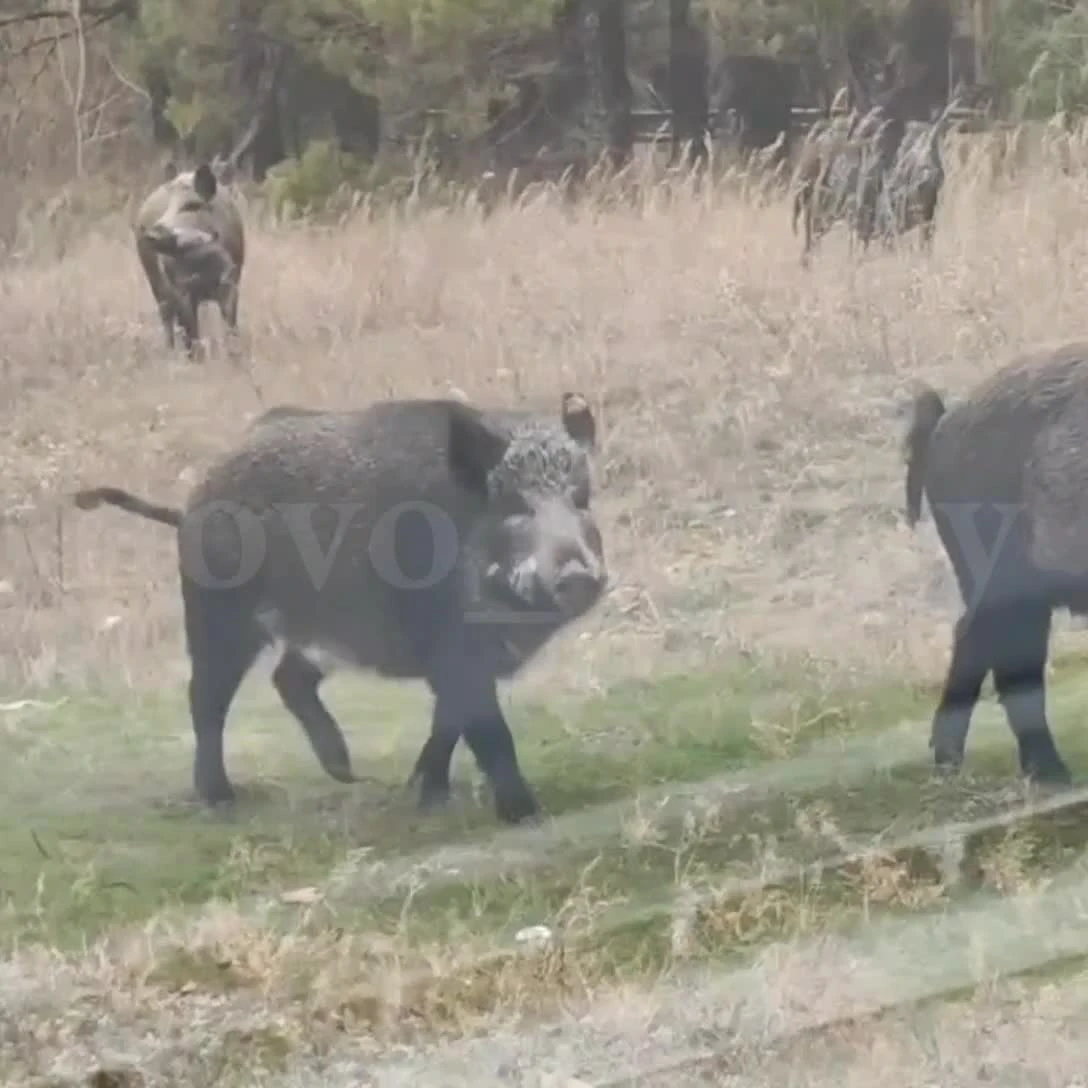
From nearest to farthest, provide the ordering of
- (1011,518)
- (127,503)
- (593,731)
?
(127,503)
(593,731)
(1011,518)

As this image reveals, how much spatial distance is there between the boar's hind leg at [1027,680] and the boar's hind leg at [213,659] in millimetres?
678

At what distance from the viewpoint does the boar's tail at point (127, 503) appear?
1.60 meters

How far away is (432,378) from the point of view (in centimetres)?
168

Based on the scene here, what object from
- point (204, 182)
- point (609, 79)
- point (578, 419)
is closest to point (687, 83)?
point (609, 79)

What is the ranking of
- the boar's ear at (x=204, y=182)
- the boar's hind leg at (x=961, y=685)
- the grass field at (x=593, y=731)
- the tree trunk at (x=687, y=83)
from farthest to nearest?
1. the boar's hind leg at (x=961, y=685)
2. the tree trunk at (x=687, y=83)
3. the boar's ear at (x=204, y=182)
4. the grass field at (x=593, y=731)

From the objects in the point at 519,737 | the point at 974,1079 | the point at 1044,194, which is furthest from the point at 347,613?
the point at 1044,194

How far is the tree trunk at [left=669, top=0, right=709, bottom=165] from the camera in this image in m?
1.74

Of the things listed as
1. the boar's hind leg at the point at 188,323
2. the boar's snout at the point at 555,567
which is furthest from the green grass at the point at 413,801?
the boar's hind leg at the point at 188,323

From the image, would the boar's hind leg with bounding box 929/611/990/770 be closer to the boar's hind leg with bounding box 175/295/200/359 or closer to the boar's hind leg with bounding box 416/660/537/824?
the boar's hind leg with bounding box 416/660/537/824

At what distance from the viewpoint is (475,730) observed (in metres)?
1.67

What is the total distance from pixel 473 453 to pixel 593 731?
0.88ft

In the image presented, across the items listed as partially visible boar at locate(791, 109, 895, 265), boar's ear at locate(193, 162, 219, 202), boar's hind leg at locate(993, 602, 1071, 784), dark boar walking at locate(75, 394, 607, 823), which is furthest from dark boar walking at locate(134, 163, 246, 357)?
boar's hind leg at locate(993, 602, 1071, 784)

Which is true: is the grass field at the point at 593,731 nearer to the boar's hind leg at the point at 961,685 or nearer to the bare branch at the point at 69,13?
the boar's hind leg at the point at 961,685

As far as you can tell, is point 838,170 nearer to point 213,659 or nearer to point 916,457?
point 916,457
